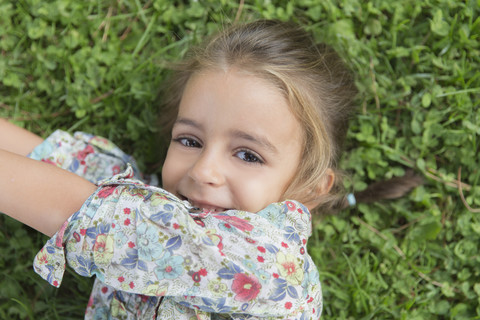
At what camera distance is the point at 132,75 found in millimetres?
2645

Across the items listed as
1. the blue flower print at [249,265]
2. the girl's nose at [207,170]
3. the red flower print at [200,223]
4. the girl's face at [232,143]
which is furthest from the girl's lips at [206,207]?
the blue flower print at [249,265]

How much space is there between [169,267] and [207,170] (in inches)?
16.8

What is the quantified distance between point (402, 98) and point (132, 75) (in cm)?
155

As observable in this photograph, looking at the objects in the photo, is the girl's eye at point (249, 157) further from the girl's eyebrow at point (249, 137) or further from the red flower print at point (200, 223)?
the red flower print at point (200, 223)

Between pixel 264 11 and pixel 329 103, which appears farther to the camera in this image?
pixel 264 11

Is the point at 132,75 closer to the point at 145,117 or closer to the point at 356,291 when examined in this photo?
the point at 145,117

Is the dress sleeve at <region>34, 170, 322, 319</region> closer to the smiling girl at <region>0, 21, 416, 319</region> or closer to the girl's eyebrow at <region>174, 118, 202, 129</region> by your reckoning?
the smiling girl at <region>0, 21, 416, 319</region>

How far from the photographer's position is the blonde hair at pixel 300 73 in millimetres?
1999

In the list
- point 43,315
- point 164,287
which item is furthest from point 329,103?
point 43,315

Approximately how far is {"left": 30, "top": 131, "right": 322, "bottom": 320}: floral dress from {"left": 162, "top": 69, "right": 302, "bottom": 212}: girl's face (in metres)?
0.13

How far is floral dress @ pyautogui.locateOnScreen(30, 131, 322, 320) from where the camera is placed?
162cm

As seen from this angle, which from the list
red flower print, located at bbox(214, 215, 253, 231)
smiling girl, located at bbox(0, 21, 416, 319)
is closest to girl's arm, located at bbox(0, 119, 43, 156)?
smiling girl, located at bbox(0, 21, 416, 319)

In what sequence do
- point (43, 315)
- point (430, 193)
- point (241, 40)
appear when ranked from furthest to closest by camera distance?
point (430, 193) → point (43, 315) → point (241, 40)

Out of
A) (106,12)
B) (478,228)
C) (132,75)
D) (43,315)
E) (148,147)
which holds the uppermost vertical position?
(106,12)
